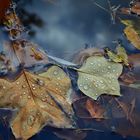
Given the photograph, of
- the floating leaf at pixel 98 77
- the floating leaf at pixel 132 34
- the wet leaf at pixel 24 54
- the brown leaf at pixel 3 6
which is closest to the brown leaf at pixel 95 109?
the floating leaf at pixel 98 77

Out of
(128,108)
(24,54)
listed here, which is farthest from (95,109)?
(24,54)

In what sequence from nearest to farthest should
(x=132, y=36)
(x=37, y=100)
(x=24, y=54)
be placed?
(x=37, y=100)
(x=24, y=54)
(x=132, y=36)

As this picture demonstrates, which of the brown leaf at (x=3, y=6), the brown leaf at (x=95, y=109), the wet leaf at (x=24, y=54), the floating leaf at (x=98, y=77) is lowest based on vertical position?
the brown leaf at (x=95, y=109)

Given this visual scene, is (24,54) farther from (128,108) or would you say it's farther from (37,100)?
(128,108)

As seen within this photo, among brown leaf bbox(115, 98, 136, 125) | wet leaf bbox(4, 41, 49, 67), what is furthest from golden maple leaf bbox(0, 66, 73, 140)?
brown leaf bbox(115, 98, 136, 125)

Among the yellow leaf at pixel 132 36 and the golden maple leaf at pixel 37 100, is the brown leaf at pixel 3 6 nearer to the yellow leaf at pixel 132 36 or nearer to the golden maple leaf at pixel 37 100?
the golden maple leaf at pixel 37 100

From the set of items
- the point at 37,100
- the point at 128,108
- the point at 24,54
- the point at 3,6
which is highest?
the point at 3,6
